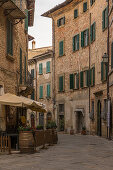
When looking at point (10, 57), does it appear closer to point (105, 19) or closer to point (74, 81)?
point (105, 19)

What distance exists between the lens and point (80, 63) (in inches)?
1217

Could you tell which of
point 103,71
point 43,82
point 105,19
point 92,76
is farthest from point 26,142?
point 43,82

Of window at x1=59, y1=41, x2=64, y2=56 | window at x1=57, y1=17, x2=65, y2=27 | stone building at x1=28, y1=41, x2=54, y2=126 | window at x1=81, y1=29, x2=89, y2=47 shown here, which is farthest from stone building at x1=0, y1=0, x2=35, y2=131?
stone building at x1=28, y1=41, x2=54, y2=126

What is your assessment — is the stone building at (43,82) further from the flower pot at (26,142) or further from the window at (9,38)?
the flower pot at (26,142)

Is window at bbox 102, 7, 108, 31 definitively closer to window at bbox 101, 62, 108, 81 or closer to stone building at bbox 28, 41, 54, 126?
window at bbox 101, 62, 108, 81

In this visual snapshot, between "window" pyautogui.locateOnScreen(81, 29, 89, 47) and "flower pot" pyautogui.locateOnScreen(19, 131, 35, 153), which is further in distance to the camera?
"window" pyautogui.locateOnScreen(81, 29, 89, 47)

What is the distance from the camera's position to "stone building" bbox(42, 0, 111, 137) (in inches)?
1012

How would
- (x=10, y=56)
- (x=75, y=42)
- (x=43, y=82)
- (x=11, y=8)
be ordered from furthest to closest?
(x=43, y=82) → (x=75, y=42) → (x=10, y=56) → (x=11, y=8)

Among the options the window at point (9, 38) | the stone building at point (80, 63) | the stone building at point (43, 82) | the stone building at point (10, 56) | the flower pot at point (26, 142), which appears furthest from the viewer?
the stone building at point (43, 82)

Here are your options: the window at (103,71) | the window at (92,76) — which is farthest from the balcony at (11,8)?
the window at (92,76)

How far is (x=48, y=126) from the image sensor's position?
689 inches

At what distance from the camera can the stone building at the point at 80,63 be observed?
2570 centimetres

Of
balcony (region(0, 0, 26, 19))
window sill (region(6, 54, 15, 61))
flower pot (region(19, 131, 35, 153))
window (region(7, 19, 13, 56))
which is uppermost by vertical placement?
balcony (region(0, 0, 26, 19))

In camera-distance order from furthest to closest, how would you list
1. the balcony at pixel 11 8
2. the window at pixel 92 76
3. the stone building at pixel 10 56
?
the window at pixel 92 76
the stone building at pixel 10 56
the balcony at pixel 11 8
